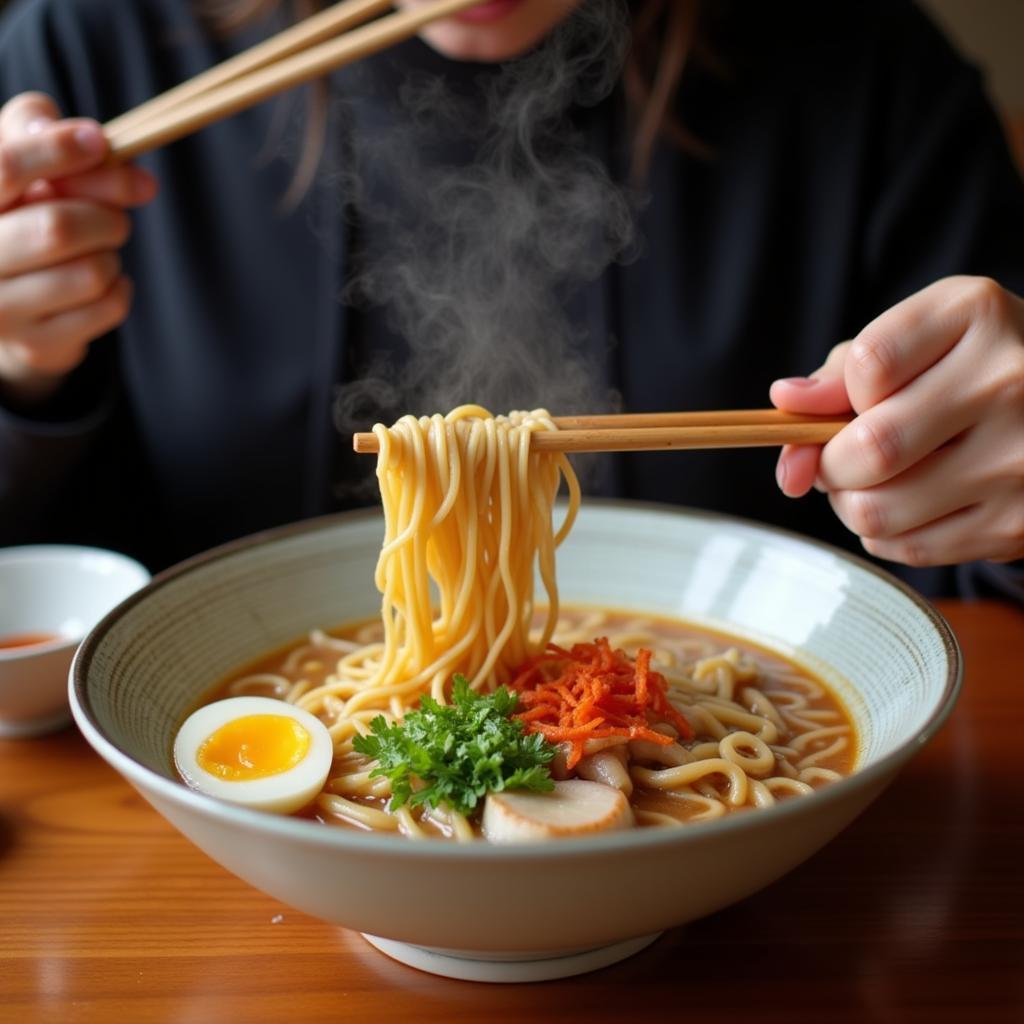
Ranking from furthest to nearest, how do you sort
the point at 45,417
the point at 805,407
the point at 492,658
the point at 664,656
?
the point at 45,417 < the point at 664,656 < the point at 492,658 < the point at 805,407

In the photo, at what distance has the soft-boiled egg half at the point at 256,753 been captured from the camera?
1522 mm

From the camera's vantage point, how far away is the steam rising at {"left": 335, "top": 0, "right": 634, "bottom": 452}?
3.01 meters

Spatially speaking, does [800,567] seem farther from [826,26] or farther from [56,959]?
[826,26]

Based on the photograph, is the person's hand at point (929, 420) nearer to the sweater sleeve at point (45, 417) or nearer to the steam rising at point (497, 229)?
the steam rising at point (497, 229)

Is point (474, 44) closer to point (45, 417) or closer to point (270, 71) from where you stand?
point (270, 71)

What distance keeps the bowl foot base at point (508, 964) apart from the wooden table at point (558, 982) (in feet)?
0.05

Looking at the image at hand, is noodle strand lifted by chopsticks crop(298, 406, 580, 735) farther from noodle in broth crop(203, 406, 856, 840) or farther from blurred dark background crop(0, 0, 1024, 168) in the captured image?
blurred dark background crop(0, 0, 1024, 168)

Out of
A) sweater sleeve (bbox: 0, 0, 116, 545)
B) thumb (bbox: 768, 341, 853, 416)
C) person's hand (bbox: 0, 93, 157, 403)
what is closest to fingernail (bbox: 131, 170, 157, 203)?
person's hand (bbox: 0, 93, 157, 403)

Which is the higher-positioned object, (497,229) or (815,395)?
(497,229)

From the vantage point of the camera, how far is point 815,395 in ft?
5.60

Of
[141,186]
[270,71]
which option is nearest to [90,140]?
[141,186]

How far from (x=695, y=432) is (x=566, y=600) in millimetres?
757

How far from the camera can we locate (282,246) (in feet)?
10.4

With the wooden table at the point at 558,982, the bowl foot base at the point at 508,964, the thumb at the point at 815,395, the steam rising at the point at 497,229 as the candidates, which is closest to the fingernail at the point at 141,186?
the steam rising at the point at 497,229
